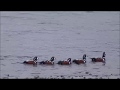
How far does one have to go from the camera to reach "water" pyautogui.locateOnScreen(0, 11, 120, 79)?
436 cm

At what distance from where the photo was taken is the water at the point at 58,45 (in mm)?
4355

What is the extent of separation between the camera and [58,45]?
583cm

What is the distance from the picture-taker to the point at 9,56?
4.98 meters

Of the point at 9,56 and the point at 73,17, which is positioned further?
the point at 73,17

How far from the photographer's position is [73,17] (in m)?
8.98

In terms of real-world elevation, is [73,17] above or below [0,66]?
above
